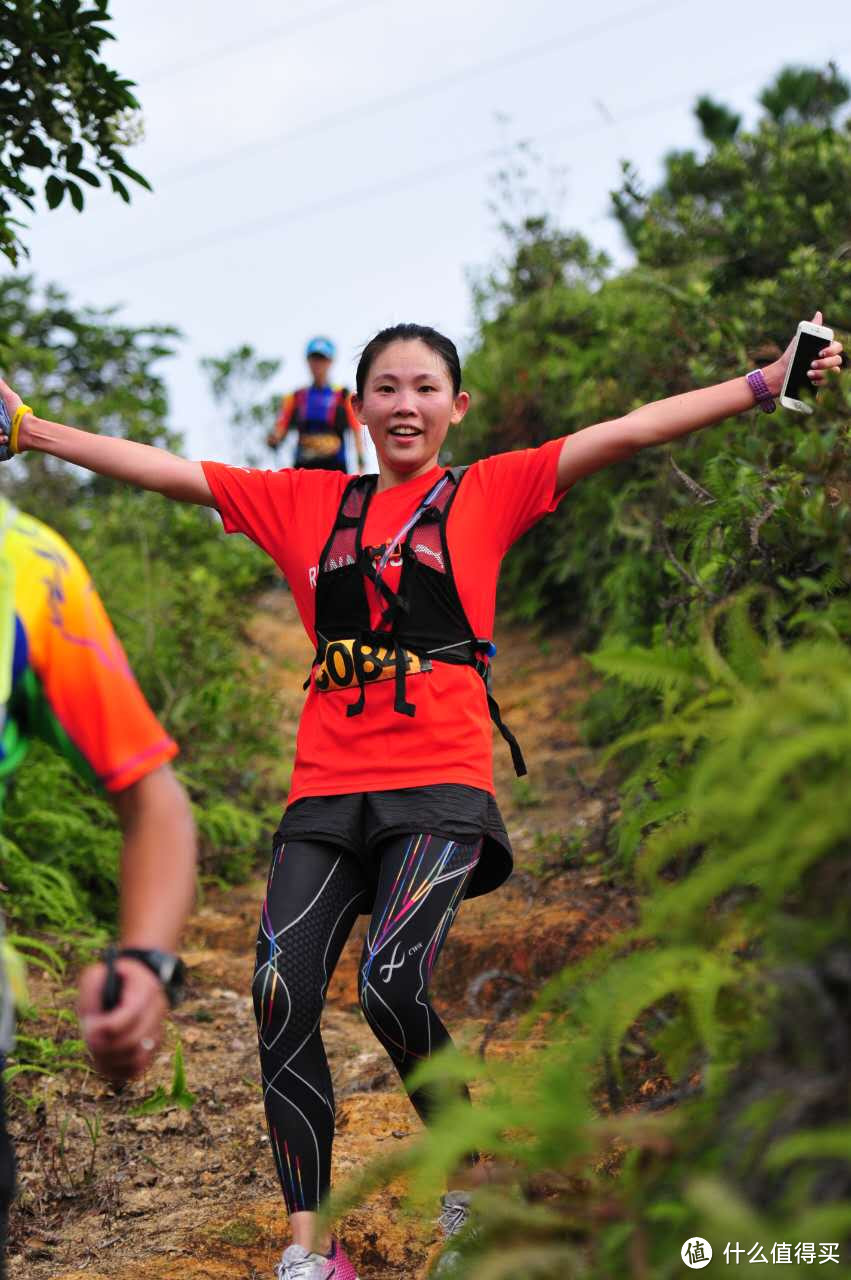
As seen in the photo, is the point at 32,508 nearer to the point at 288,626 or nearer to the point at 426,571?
the point at 288,626

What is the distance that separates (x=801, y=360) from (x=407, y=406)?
1076mm

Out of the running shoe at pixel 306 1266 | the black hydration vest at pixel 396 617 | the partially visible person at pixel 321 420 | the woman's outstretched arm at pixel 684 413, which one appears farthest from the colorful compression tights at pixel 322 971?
the partially visible person at pixel 321 420

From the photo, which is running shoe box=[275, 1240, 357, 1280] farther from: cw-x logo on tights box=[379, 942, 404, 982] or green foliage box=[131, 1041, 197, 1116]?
green foliage box=[131, 1041, 197, 1116]

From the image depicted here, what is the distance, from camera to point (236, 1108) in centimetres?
497

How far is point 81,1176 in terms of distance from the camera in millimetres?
4348

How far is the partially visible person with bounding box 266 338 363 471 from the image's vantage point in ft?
38.3

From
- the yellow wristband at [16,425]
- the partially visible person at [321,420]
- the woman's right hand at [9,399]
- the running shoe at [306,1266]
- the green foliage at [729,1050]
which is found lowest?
the running shoe at [306,1266]

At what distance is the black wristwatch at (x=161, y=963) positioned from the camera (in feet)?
6.61

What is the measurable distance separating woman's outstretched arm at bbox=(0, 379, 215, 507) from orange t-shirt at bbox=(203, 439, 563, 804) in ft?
0.27

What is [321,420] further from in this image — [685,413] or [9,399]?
[685,413]

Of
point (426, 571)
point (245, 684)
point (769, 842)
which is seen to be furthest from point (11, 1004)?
point (245, 684)

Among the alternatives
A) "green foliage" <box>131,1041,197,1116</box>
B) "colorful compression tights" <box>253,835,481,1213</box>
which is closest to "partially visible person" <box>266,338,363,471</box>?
"green foliage" <box>131,1041,197,1116</box>

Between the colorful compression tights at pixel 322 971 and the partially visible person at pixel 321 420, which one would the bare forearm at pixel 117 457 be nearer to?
the colorful compression tights at pixel 322 971

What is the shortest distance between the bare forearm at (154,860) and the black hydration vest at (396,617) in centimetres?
125
